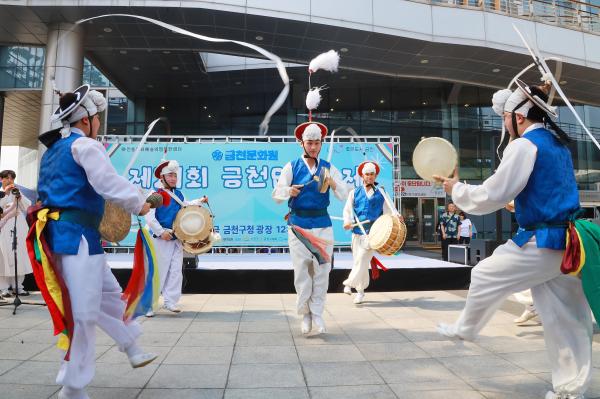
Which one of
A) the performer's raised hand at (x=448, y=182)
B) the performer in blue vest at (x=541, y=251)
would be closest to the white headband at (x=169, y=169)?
the performer's raised hand at (x=448, y=182)

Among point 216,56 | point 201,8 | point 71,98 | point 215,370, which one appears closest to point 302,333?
point 215,370

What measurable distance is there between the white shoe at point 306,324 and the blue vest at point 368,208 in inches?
80.3

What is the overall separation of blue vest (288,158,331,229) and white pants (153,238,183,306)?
1.84 m

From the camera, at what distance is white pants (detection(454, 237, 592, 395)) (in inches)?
84.4

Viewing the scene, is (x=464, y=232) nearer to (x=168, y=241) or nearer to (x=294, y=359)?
(x=168, y=241)

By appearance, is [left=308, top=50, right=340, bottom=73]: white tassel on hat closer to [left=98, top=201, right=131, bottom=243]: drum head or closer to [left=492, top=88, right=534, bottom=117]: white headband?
[left=492, top=88, right=534, bottom=117]: white headband

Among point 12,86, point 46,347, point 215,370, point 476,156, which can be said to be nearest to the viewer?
point 215,370

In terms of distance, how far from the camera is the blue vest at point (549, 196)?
6.95 feet

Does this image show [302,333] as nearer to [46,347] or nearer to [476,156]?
[46,347]

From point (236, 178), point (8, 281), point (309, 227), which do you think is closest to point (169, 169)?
point (309, 227)

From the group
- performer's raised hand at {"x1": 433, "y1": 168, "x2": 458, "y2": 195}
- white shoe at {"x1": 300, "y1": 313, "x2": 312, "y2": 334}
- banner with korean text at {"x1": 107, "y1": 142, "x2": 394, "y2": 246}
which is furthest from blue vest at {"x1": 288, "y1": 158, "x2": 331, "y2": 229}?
banner with korean text at {"x1": 107, "y1": 142, "x2": 394, "y2": 246}

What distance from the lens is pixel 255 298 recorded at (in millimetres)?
5691

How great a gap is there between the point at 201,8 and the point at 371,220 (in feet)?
25.5

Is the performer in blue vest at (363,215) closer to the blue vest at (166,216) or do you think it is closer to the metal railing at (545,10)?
the blue vest at (166,216)
